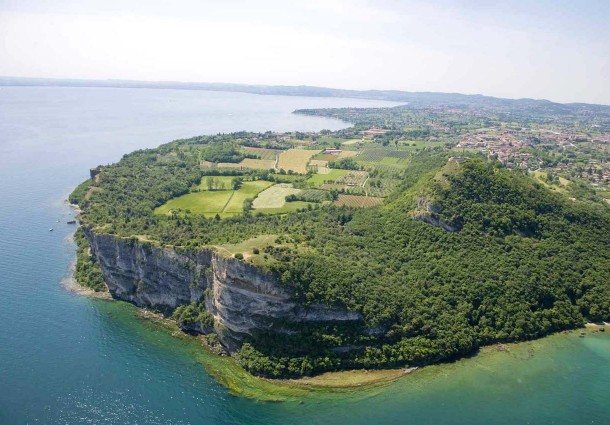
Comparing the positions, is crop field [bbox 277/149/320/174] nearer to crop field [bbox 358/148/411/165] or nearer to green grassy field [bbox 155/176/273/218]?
crop field [bbox 358/148/411/165]

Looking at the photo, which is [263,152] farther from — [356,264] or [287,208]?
[356,264]

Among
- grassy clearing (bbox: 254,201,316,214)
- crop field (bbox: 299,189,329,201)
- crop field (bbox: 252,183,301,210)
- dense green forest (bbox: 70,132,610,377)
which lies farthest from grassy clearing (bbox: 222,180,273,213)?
crop field (bbox: 299,189,329,201)

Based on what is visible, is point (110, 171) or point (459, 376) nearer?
point (459, 376)

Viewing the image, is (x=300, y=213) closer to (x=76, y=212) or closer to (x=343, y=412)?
(x=343, y=412)

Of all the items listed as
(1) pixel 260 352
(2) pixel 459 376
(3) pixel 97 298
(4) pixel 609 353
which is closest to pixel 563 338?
(4) pixel 609 353

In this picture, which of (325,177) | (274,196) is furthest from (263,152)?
(274,196)

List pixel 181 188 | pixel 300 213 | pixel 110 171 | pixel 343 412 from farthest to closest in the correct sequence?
pixel 110 171, pixel 181 188, pixel 300 213, pixel 343 412
